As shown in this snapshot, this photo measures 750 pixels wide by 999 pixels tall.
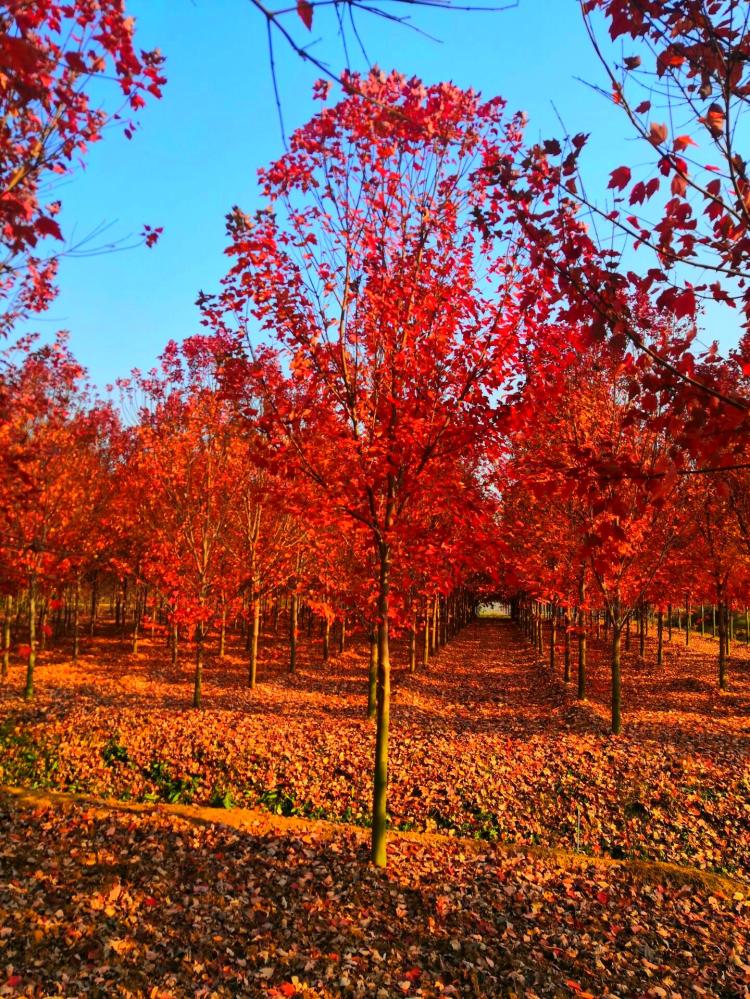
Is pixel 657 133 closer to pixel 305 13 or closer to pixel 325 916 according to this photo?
pixel 305 13

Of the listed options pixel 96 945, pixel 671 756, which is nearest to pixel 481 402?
pixel 96 945

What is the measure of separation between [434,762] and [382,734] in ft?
13.6

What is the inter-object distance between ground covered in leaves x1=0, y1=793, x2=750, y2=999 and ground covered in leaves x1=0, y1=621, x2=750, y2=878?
1.40 meters

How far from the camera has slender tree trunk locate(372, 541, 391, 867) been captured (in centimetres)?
641

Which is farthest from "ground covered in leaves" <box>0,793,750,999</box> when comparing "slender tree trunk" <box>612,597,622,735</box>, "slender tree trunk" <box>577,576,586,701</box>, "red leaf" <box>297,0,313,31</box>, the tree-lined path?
"slender tree trunk" <box>577,576,586,701</box>

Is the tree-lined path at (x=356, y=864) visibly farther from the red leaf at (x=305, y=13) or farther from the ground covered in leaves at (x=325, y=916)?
the red leaf at (x=305, y=13)

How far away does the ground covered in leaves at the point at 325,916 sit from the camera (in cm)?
452

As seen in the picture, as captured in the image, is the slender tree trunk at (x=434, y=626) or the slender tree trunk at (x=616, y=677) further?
the slender tree trunk at (x=434, y=626)

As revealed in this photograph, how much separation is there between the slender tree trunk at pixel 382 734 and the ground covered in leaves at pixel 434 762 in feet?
6.13

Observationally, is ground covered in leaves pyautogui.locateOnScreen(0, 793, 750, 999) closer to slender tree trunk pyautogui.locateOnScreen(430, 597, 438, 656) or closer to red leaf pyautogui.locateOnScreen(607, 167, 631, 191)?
red leaf pyautogui.locateOnScreen(607, 167, 631, 191)

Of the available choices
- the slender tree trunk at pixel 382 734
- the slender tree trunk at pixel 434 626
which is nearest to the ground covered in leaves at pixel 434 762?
the slender tree trunk at pixel 382 734

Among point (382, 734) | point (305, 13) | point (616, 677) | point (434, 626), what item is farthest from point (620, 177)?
point (434, 626)

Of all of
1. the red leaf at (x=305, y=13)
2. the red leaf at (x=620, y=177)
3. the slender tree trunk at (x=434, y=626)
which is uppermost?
the red leaf at (x=620, y=177)

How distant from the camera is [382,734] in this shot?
21.3 feet
